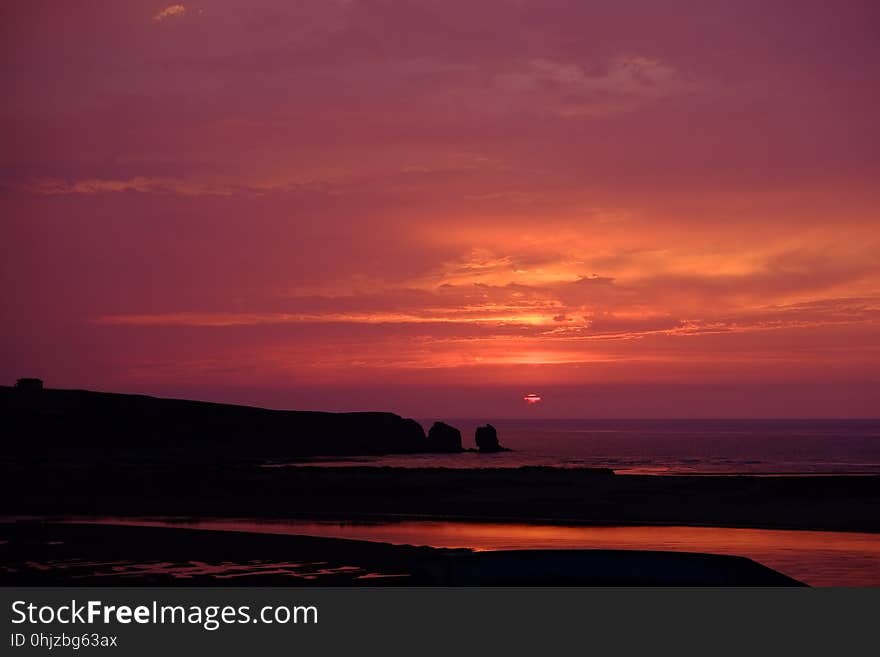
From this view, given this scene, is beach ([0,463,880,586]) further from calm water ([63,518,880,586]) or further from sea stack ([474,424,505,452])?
sea stack ([474,424,505,452])

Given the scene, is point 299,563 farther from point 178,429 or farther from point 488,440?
point 488,440

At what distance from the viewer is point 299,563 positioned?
80.9 feet

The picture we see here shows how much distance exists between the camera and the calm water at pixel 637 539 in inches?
1006

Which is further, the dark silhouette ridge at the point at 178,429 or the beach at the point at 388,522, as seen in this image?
the dark silhouette ridge at the point at 178,429

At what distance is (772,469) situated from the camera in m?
97.9

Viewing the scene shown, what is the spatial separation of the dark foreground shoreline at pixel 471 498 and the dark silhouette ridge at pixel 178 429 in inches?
2412

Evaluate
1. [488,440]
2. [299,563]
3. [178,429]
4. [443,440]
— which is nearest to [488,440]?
[488,440]

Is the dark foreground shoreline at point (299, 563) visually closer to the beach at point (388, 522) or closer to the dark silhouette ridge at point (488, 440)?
the beach at point (388, 522)

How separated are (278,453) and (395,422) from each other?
103 ft

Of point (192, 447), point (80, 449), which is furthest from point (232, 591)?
point (192, 447)

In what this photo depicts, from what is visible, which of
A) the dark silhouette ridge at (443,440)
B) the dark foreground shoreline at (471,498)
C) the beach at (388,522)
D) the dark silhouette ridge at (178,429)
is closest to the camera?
the beach at (388,522)

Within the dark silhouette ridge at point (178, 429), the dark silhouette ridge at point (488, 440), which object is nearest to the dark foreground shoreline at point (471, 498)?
the dark silhouette ridge at point (178, 429)

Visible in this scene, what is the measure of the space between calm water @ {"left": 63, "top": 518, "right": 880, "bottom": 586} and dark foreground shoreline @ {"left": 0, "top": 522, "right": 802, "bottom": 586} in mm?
3159

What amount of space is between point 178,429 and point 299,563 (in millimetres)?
126690
